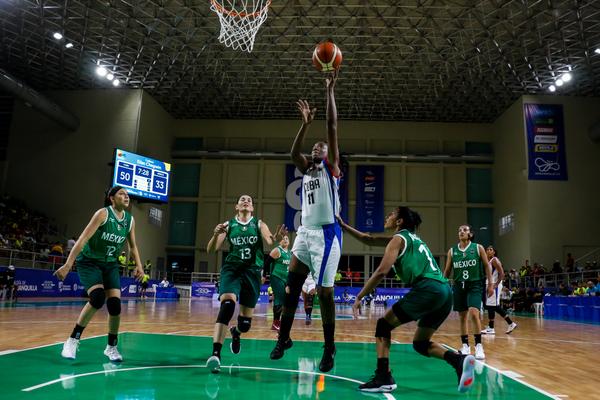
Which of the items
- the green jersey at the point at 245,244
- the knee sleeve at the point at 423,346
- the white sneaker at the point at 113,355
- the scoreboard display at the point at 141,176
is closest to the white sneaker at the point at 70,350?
the white sneaker at the point at 113,355

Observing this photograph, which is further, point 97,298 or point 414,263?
point 97,298

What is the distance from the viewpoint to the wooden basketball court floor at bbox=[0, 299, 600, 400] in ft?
13.6

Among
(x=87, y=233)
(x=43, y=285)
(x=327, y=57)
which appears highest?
(x=327, y=57)

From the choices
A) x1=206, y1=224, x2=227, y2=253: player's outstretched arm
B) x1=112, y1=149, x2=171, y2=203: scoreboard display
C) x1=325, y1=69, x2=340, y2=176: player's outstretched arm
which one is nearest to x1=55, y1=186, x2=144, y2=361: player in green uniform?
x1=206, y1=224, x2=227, y2=253: player's outstretched arm

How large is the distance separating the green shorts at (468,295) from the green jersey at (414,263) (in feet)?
10.1

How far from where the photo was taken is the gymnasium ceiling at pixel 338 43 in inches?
830

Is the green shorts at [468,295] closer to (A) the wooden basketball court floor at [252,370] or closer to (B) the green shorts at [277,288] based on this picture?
(A) the wooden basketball court floor at [252,370]

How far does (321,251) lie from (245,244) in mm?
1137

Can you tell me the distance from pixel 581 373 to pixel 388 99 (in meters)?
25.3

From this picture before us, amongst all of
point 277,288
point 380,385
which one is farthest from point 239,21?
point 380,385

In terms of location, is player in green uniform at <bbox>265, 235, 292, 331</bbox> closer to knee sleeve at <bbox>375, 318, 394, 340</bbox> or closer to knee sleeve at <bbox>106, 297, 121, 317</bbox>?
knee sleeve at <bbox>106, 297, 121, 317</bbox>

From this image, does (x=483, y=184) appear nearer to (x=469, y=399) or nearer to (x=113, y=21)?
(x=113, y=21)

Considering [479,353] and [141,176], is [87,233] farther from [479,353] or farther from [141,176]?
[141,176]

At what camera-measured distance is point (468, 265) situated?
7246 millimetres
